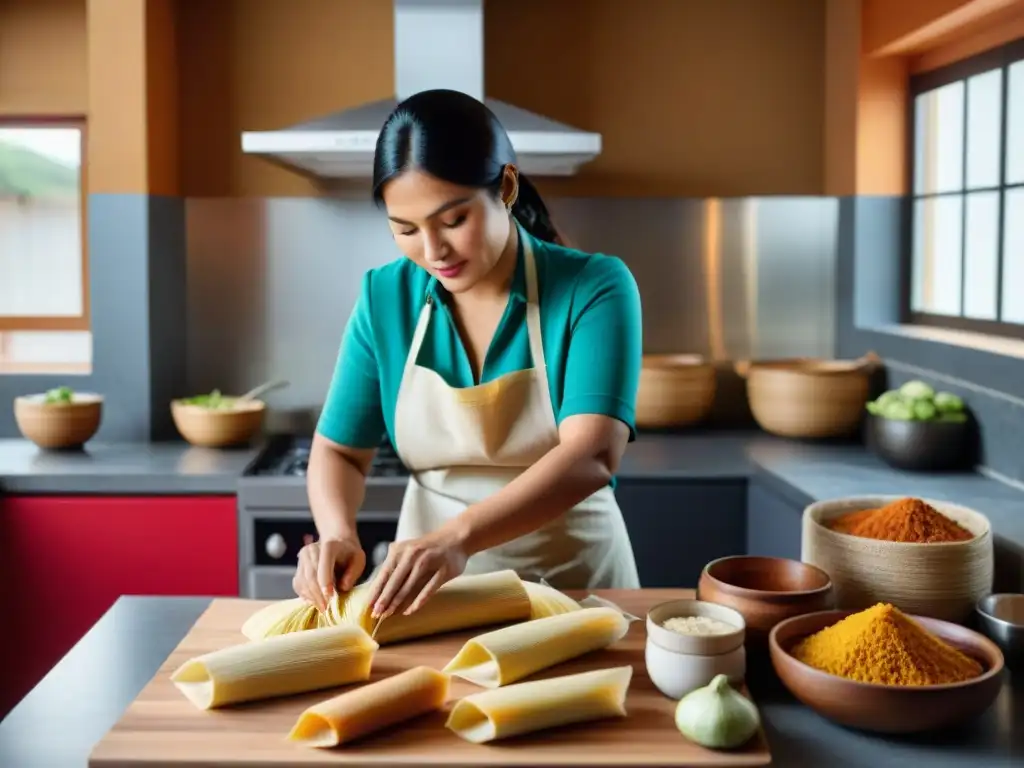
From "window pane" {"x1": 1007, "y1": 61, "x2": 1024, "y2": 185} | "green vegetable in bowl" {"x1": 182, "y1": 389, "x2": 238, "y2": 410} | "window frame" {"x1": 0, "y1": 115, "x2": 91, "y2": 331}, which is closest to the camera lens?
"window pane" {"x1": 1007, "y1": 61, "x2": 1024, "y2": 185}

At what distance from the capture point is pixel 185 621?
1.66 m

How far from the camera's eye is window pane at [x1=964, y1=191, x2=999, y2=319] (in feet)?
9.77

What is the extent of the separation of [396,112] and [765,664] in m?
0.87

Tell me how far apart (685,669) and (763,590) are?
262 millimetres

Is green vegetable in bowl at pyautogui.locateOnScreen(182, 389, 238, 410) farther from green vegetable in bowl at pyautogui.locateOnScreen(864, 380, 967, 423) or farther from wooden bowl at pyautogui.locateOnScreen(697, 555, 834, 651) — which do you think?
wooden bowl at pyautogui.locateOnScreen(697, 555, 834, 651)

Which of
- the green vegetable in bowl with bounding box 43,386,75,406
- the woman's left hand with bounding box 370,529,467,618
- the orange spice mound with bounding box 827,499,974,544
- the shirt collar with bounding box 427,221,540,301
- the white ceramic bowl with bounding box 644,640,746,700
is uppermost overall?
the shirt collar with bounding box 427,221,540,301

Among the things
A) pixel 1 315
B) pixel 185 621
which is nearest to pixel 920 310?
pixel 185 621

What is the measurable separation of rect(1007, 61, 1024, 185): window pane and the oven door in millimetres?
1773

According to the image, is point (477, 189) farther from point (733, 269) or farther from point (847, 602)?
point (733, 269)

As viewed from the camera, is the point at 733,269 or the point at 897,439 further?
the point at 733,269

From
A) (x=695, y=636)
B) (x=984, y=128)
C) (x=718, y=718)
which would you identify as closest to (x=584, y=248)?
(x=984, y=128)

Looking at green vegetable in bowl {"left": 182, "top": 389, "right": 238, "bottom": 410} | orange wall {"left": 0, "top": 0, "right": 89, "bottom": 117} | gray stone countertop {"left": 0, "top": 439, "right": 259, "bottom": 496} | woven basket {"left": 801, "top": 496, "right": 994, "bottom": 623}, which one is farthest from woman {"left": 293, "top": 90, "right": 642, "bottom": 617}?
orange wall {"left": 0, "top": 0, "right": 89, "bottom": 117}

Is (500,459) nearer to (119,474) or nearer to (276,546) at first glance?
(276,546)

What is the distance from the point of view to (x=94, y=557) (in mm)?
2898
